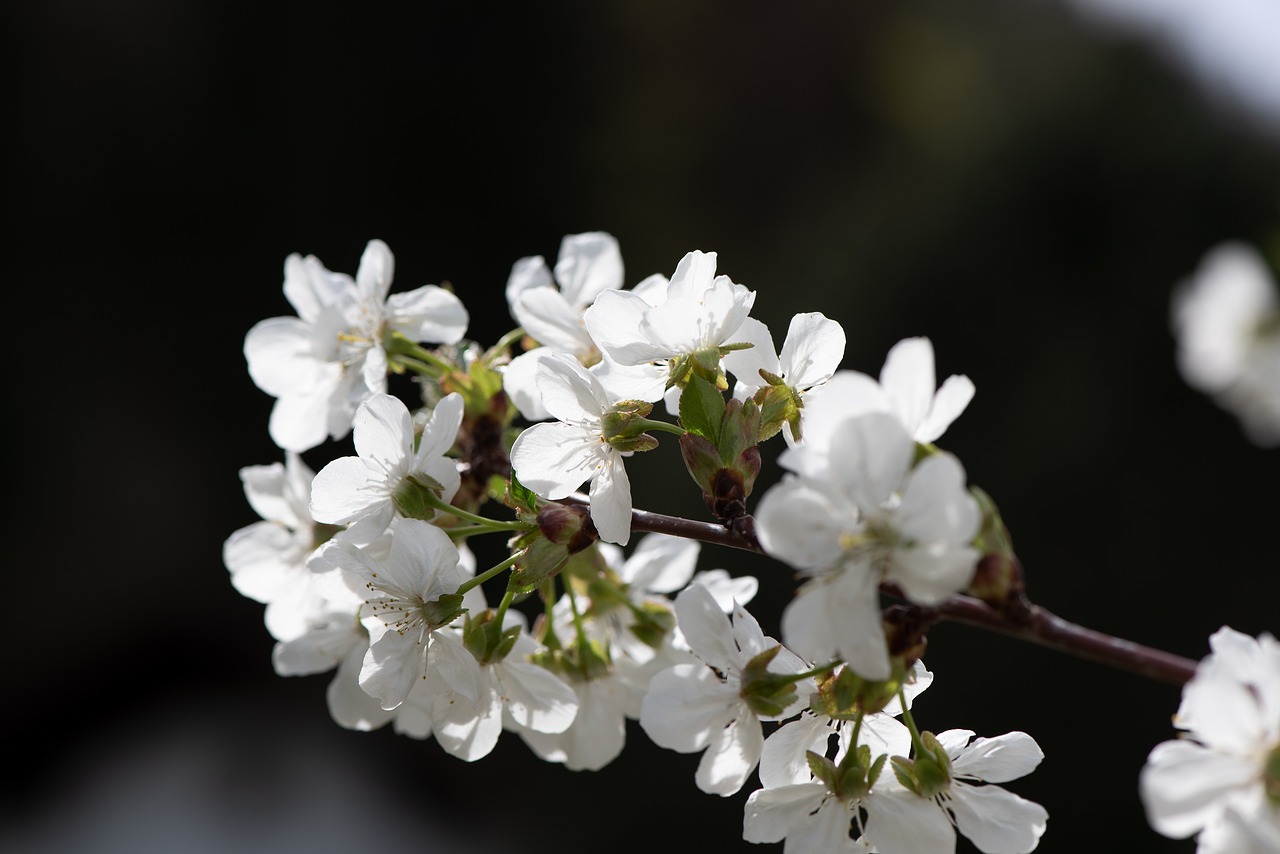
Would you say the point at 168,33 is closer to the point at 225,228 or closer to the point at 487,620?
the point at 225,228

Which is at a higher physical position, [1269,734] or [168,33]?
[1269,734]

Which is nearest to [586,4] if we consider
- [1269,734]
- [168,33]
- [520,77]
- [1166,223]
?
[520,77]

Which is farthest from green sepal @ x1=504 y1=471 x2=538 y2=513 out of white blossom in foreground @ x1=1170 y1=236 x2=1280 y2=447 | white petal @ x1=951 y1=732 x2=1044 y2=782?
white blossom in foreground @ x1=1170 y1=236 x2=1280 y2=447

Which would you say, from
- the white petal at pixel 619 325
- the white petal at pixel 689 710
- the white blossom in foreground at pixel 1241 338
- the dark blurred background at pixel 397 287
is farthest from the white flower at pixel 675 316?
the dark blurred background at pixel 397 287

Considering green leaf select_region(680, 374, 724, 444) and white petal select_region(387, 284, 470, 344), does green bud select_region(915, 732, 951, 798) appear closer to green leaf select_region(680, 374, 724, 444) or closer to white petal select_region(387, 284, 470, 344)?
green leaf select_region(680, 374, 724, 444)

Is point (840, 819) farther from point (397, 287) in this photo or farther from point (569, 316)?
point (397, 287)

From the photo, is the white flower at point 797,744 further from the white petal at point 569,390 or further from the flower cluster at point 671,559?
the white petal at point 569,390
